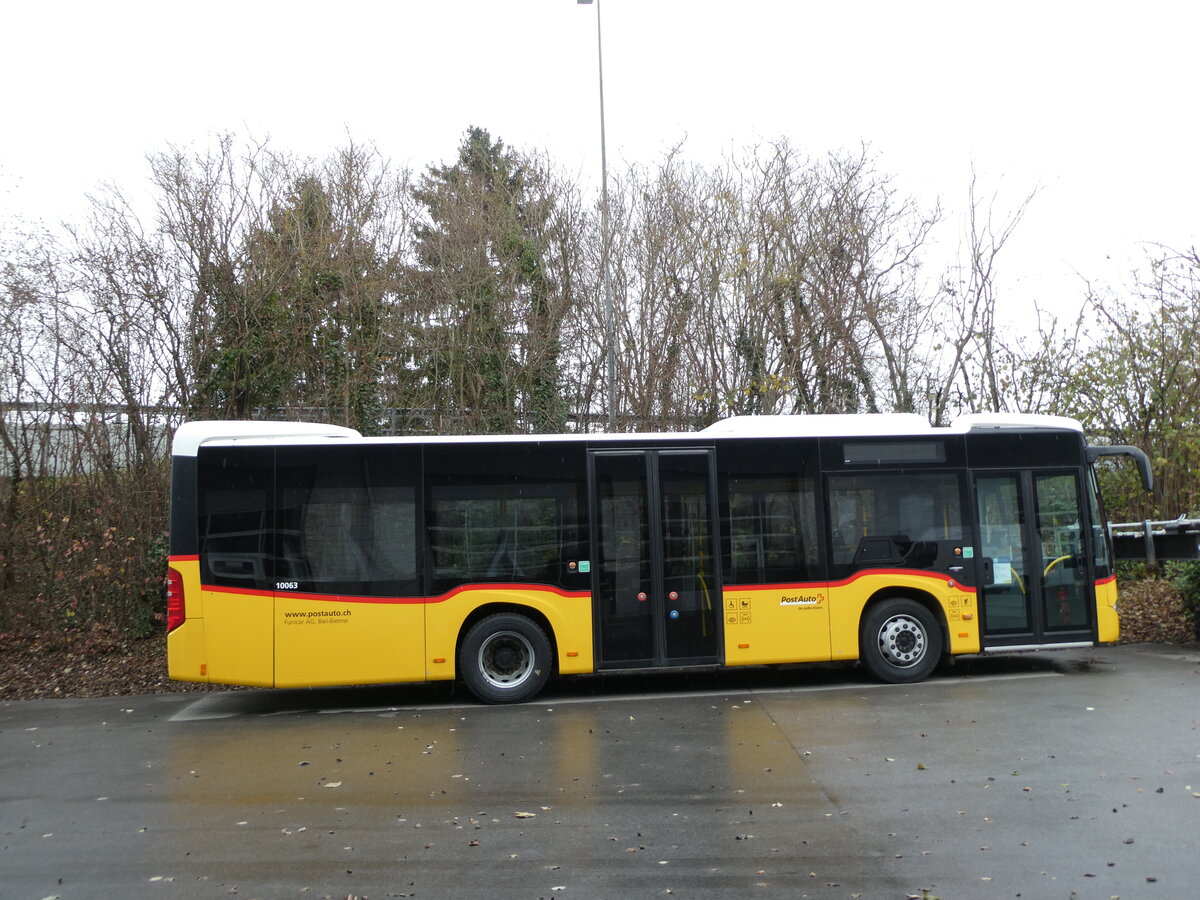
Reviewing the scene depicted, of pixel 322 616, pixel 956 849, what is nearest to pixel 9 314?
pixel 322 616

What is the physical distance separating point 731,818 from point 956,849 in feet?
4.47

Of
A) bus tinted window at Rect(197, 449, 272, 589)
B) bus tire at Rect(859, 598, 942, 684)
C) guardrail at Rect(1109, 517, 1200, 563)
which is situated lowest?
bus tire at Rect(859, 598, 942, 684)

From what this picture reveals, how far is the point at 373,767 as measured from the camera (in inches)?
318

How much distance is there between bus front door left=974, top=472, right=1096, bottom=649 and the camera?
11.5 meters

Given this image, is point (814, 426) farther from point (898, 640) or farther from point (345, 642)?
point (345, 642)

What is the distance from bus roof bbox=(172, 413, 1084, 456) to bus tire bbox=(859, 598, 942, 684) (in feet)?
6.45

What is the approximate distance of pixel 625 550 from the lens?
11.0 m

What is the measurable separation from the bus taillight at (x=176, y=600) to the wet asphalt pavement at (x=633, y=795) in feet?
3.47

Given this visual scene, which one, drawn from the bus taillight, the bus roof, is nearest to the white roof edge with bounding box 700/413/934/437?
the bus roof

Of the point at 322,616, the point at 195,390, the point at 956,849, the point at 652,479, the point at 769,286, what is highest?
the point at 769,286

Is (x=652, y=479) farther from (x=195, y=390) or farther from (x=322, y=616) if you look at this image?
(x=195, y=390)

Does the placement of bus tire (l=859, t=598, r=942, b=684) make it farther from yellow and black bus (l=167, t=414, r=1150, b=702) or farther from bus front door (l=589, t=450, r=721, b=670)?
bus front door (l=589, t=450, r=721, b=670)

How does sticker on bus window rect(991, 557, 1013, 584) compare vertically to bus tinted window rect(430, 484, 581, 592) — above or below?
below

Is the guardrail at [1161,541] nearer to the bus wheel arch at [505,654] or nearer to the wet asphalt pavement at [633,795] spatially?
the wet asphalt pavement at [633,795]
